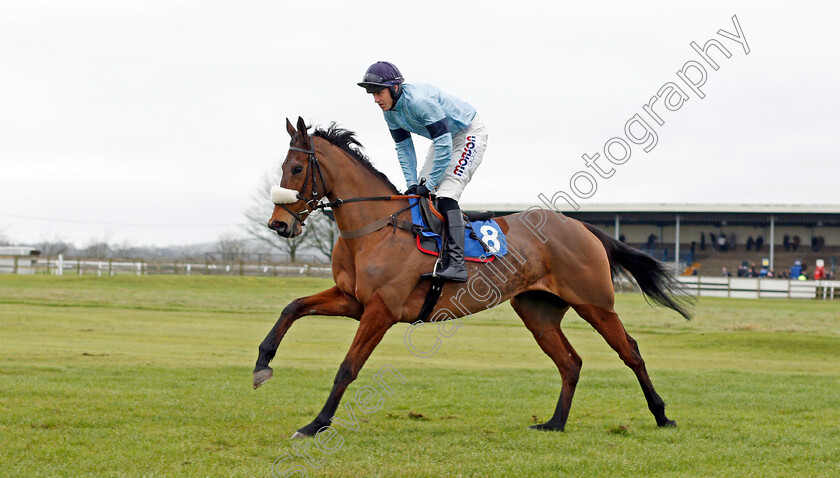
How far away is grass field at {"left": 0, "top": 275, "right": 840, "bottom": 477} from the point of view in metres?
5.62

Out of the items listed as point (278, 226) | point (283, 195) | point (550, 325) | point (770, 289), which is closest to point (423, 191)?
point (283, 195)

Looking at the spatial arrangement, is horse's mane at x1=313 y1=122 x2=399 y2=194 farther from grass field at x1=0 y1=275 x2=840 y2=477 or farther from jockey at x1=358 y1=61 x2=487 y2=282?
grass field at x1=0 y1=275 x2=840 y2=477

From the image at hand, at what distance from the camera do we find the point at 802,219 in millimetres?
53031

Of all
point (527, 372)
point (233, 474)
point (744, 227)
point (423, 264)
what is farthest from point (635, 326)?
point (744, 227)

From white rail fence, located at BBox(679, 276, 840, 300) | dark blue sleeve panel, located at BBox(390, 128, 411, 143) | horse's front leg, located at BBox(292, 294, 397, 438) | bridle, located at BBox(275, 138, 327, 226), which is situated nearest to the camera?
horse's front leg, located at BBox(292, 294, 397, 438)

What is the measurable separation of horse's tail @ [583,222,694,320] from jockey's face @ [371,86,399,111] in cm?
294

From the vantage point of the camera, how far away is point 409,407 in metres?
8.57

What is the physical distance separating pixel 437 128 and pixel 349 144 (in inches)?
36.2

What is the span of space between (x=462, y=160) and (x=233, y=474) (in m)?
3.64

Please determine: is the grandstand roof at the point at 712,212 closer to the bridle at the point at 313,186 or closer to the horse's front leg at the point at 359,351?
the bridle at the point at 313,186

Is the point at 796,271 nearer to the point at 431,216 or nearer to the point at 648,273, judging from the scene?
the point at 648,273

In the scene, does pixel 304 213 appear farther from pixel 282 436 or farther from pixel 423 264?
pixel 282 436

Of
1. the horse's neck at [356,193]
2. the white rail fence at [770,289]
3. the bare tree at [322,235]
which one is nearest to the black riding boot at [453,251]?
the horse's neck at [356,193]

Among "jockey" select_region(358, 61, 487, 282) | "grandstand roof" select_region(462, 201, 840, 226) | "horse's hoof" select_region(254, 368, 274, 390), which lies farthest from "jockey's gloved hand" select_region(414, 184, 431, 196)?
"grandstand roof" select_region(462, 201, 840, 226)
